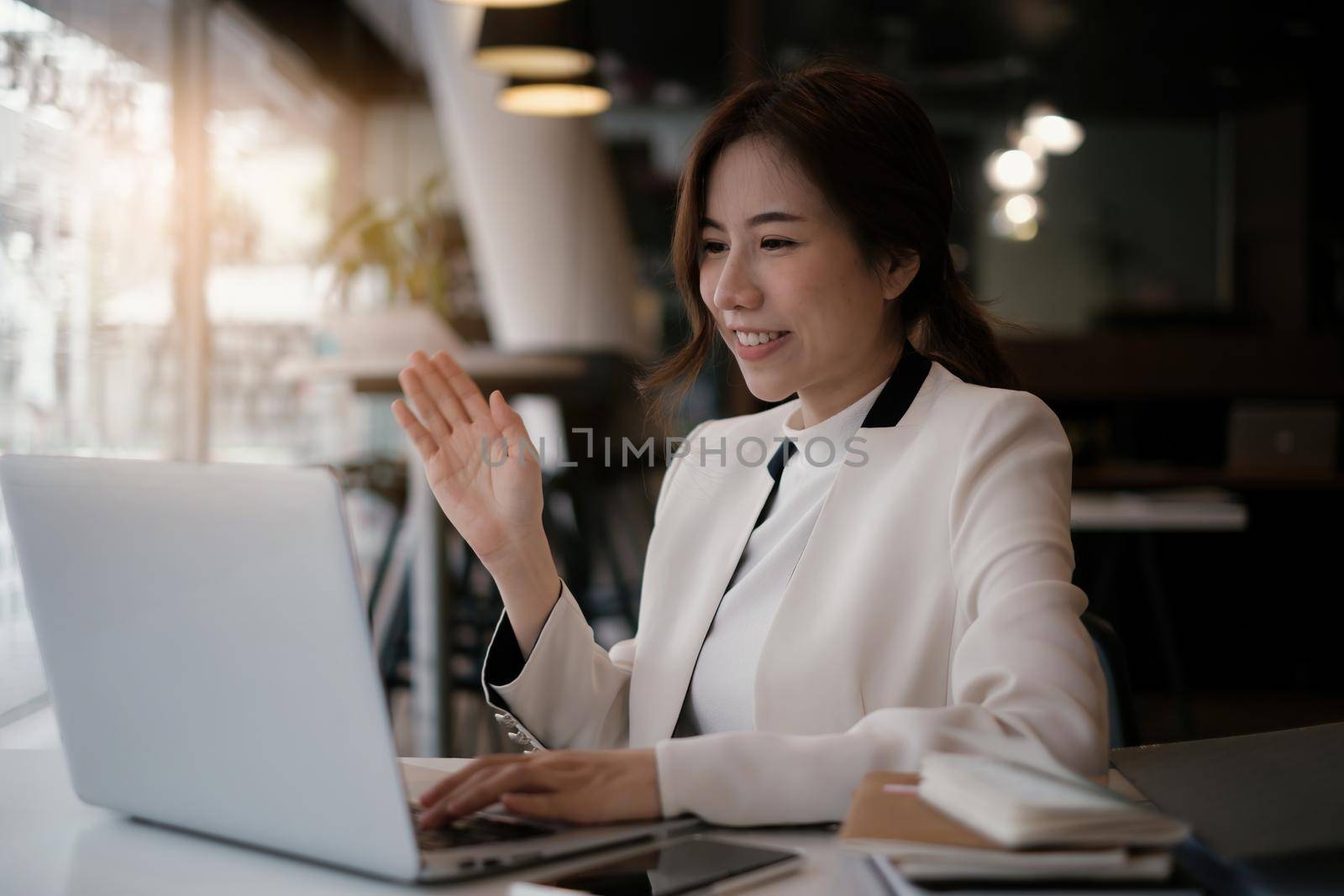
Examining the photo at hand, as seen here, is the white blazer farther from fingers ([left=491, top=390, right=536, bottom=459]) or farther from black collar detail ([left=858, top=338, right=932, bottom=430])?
fingers ([left=491, top=390, right=536, bottom=459])

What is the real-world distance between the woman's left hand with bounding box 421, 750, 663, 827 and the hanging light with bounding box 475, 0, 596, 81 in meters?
3.18

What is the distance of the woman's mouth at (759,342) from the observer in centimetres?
132

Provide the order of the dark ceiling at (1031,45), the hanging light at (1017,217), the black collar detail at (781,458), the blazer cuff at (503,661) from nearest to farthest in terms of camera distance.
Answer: the blazer cuff at (503,661) → the black collar detail at (781,458) → the dark ceiling at (1031,45) → the hanging light at (1017,217)

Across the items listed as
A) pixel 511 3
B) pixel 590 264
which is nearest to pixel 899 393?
pixel 511 3

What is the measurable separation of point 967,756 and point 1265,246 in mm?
6580

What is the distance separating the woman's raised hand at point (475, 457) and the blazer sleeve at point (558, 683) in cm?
8

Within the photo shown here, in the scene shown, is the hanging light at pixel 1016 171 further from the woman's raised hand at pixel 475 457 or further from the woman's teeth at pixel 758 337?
the woman's raised hand at pixel 475 457

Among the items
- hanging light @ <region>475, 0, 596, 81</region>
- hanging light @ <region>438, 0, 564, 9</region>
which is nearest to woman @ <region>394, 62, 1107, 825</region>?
hanging light @ <region>438, 0, 564, 9</region>

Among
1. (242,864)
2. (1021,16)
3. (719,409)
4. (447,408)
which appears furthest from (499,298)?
(242,864)

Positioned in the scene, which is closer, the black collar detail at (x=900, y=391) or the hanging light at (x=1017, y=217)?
the black collar detail at (x=900, y=391)

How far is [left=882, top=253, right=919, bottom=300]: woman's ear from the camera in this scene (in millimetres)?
1375

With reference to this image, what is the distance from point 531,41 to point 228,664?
321 cm

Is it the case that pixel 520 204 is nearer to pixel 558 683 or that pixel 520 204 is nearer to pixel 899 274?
pixel 899 274

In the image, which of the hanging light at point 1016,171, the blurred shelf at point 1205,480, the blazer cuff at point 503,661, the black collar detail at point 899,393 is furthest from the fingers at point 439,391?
the hanging light at point 1016,171
